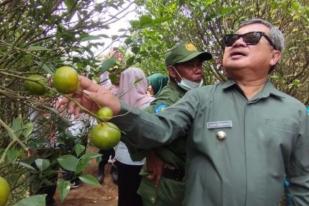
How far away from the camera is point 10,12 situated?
1.52 m

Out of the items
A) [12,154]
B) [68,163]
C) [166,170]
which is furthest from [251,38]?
[12,154]

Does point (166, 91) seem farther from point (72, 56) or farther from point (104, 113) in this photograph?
point (104, 113)

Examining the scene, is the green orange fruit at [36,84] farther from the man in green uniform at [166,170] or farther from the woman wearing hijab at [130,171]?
the woman wearing hijab at [130,171]

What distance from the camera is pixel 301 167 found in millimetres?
2006

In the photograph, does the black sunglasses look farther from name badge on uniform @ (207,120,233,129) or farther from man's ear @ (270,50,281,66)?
name badge on uniform @ (207,120,233,129)

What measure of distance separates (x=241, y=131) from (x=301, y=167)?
0.35 m

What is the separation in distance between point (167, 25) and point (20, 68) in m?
3.08

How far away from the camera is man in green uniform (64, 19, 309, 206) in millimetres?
1812

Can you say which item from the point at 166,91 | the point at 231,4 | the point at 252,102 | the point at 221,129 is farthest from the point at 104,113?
the point at 231,4

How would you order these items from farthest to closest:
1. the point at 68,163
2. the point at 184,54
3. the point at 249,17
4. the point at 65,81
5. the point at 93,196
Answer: the point at 93,196 < the point at 249,17 < the point at 184,54 < the point at 68,163 < the point at 65,81

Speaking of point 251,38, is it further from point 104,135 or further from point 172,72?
point 104,135

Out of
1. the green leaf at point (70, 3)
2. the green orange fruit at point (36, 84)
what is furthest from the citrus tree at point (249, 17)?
the green orange fruit at point (36, 84)

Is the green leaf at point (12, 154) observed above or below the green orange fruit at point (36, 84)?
below

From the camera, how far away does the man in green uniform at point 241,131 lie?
1812mm
